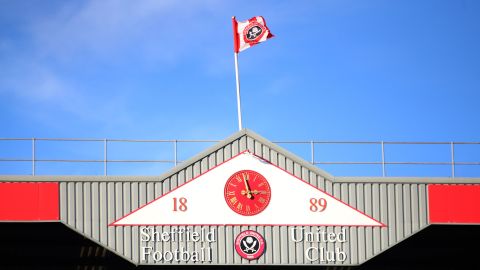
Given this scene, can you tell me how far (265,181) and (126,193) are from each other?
5.41 metres

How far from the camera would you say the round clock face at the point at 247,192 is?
1470 inches

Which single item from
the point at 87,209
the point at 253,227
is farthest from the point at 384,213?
the point at 87,209

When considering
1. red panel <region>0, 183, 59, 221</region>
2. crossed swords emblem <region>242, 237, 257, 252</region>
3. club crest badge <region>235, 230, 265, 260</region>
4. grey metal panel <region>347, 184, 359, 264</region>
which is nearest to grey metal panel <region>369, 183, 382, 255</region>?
grey metal panel <region>347, 184, 359, 264</region>

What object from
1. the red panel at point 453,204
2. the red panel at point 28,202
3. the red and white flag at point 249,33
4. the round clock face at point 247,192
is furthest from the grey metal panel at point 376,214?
the red panel at point 28,202

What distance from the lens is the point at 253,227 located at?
3725 cm

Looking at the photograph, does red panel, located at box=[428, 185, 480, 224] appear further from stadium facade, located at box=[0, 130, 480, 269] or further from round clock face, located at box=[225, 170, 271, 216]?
round clock face, located at box=[225, 170, 271, 216]

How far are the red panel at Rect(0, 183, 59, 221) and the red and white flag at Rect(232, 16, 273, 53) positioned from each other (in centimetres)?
972

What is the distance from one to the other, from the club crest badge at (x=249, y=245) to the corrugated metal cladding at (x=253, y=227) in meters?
0.20

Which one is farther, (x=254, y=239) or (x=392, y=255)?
(x=392, y=255)

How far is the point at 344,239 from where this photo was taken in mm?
37656

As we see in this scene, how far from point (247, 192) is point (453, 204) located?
8.34 meters

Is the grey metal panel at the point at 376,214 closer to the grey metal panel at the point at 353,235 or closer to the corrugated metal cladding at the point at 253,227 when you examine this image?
the corrugated metal cladding at the point at 253,227

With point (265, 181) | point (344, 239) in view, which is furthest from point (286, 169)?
point (344, 239)

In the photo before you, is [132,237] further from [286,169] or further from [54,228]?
[286,169]
